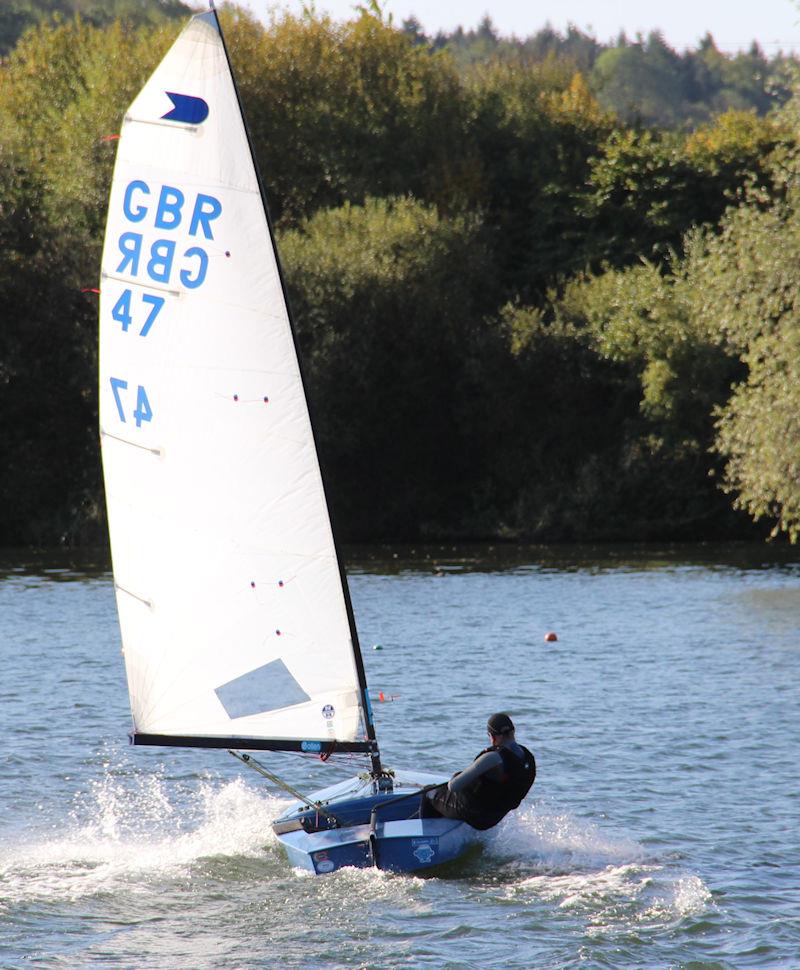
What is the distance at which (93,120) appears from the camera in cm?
5541

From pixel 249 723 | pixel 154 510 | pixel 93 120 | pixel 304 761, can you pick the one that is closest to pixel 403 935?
pixel 249 723

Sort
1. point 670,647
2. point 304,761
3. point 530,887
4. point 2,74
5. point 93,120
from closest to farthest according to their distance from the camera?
point 530,887 → point 304,761 → point 670,647 → point 93,120 → point 2,74

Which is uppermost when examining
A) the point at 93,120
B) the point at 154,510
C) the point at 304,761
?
the point at 93,120

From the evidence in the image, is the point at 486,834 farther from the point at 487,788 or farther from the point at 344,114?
the point at 344,114

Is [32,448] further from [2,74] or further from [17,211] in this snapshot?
[2,74]

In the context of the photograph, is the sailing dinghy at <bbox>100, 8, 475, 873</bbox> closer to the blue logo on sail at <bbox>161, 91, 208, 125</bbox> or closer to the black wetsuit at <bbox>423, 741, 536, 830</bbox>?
the blue logo on sail at <bbox>161, 91, 208, 125</bbox>

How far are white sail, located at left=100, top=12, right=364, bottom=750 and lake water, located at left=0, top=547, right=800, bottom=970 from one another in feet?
6.05

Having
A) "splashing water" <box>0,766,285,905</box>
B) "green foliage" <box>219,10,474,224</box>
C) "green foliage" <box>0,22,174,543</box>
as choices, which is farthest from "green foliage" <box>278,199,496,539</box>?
"splashing water" <box>0,766,285,905</box>

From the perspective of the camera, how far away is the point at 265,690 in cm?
1454

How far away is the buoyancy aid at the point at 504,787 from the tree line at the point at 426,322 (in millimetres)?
32343

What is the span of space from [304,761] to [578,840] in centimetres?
533

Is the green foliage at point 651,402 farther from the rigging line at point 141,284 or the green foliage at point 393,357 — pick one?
the rigging line at point 141,284

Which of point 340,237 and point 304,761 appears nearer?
point 304,761

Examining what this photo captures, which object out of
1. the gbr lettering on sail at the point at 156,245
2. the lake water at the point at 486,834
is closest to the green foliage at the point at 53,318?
the lake water at the point at 486,834
